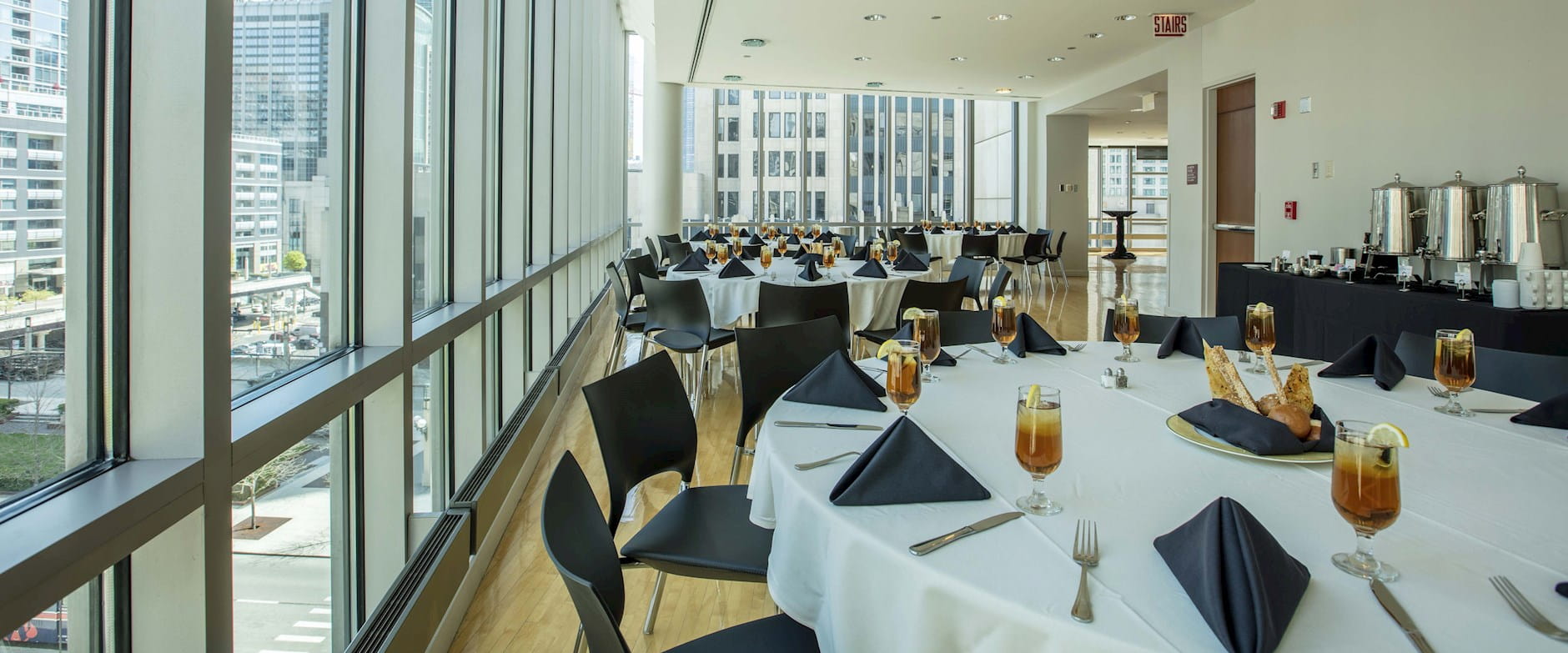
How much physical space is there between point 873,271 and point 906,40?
427cm

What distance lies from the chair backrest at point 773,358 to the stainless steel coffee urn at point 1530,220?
12.6 ft

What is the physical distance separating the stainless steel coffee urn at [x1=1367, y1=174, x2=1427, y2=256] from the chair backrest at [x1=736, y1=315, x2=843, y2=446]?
414 centimetres

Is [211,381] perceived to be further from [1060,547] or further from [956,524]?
[1060,547]

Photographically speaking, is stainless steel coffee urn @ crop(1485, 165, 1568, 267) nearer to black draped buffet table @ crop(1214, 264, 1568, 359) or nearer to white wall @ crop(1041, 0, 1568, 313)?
white wall @ crop(1041, 0, 1568, 313)

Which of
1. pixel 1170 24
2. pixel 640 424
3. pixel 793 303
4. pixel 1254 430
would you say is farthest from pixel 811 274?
pixel 1170 24

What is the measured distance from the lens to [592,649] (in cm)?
117

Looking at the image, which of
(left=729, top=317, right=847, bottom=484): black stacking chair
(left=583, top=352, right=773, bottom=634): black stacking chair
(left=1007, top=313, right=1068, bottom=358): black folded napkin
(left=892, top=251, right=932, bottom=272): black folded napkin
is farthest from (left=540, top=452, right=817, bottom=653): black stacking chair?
(left=892, top=251, right=932, bottom=272): black folded napkin

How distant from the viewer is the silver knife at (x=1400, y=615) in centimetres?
96

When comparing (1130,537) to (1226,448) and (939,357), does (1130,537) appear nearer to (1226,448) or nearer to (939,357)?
(1226,448)

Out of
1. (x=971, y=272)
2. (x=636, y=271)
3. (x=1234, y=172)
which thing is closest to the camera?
(x=971, y=272)

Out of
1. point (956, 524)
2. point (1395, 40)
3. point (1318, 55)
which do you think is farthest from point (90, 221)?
point (1318, 55)

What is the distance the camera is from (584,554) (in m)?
1.30

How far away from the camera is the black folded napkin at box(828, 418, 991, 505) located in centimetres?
142

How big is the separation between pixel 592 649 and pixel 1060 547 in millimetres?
654
